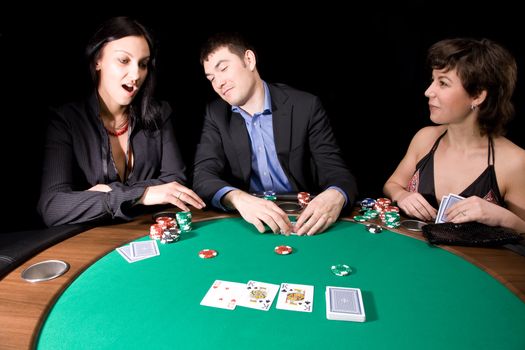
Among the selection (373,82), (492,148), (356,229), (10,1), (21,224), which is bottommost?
(21,224)

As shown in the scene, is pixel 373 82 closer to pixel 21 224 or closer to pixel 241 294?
pixel 241 294

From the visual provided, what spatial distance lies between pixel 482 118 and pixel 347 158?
1.30 m

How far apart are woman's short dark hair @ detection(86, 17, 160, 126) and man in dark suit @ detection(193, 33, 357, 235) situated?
13.5 inches

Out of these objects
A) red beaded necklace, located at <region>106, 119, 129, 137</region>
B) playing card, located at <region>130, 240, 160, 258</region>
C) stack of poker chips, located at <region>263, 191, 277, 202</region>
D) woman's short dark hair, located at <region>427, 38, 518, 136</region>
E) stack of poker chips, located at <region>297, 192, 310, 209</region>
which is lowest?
playing card, located at <region>130, 240, 160, 258</region>

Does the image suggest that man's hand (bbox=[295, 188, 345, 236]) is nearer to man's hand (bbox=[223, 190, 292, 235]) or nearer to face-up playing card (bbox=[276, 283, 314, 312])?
man's hand (bbox=[223, 190, 292, 235])

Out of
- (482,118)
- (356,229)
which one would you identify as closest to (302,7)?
(482,118)

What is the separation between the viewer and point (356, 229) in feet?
5.64

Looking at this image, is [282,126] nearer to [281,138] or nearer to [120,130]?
[281,138]

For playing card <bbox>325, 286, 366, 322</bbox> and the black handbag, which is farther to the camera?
the black handbag

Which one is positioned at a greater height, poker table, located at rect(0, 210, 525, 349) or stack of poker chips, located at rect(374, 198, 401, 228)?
stack of poker chips, located at rect(374, 198, 401, 228)

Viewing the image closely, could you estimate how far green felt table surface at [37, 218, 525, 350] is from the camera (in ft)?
3.25

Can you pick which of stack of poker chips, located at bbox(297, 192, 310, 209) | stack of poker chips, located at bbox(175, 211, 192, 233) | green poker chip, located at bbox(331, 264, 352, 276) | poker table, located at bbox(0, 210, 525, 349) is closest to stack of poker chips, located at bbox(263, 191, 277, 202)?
stack of poker chips, located at bbox(297, 192, 310, 209)

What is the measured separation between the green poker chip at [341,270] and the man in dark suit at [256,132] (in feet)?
3.18

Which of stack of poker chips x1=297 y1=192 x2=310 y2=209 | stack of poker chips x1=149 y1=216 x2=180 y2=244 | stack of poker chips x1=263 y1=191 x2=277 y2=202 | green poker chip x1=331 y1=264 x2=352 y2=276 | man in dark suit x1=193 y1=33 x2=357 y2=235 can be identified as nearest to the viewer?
green poker chip x1=331 y1=264 x2=352 y2=276
